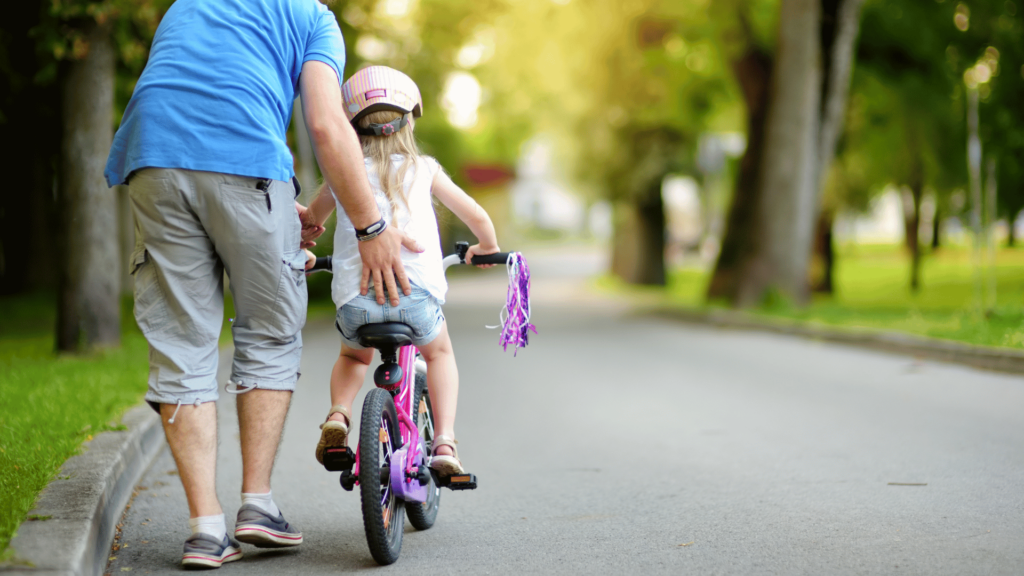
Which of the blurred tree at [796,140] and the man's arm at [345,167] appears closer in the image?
the man's arm at [345,167]

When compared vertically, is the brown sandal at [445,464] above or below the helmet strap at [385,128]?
below

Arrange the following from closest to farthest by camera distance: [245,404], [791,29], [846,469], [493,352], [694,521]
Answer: [245,404] < [694,521] < [846,469] < [493,352] < [791,29]

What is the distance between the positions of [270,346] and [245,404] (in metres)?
0.22

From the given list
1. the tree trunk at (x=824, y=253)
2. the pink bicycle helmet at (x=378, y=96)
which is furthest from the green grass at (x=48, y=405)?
the tree trunk at (x=824, y=253)

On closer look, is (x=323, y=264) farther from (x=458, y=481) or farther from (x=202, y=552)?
(x=202, y=552)

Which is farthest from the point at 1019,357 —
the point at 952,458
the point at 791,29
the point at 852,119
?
the point at 852,119

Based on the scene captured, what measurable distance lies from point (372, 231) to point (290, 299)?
40 cm

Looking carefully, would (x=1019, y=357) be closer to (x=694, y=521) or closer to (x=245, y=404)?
(x=694, y=521)

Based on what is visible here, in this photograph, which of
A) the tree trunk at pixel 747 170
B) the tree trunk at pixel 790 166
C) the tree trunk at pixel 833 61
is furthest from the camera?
the tree trunk at pixel 747 170

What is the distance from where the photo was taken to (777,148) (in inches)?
638

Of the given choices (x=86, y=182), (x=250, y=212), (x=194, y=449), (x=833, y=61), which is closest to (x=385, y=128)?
(x=250, y=212)

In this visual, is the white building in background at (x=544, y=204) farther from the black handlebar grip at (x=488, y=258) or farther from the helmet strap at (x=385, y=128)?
the helmet strap at (x=385, y=128)

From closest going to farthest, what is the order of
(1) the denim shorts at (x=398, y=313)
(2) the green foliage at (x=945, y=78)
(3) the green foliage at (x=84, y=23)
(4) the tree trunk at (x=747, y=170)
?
(1) the denim shorts at (x=398, y=313)
(3) the green foliage at (x=84, y=23)
(4) the tree trunk at (x=747, y=170)
(2) the green foliage at (x=945, y=78)

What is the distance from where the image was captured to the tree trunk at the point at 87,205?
10117 millimetres
